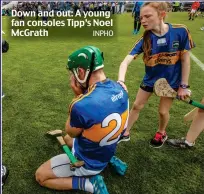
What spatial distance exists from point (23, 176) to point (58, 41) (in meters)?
8.62

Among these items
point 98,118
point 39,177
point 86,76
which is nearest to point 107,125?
point 98,118

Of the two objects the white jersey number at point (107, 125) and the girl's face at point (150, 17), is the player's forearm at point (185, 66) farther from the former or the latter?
the white jersey number at point (107, 125)

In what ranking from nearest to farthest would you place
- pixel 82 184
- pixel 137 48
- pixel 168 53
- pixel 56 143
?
1. pixel 82 184
2. pixel 168 53
3. pixel 137 48
4. pixel 56 143

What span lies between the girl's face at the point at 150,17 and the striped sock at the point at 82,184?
1.75 meters

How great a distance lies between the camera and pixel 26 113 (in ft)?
15.0

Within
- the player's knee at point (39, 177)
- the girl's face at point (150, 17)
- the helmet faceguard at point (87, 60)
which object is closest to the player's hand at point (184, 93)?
the girl's face at point (150, 17)

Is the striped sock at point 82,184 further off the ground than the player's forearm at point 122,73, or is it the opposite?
the player's forearm at point 122,73

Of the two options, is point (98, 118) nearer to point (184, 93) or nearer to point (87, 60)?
point (87, 60)

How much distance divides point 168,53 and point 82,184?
1.71 metres

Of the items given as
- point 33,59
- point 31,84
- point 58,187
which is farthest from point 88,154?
point 33,59

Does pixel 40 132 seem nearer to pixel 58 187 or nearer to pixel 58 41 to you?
pixel 58 187

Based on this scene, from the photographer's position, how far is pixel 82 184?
9.27ft

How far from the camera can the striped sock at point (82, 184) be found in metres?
2.81

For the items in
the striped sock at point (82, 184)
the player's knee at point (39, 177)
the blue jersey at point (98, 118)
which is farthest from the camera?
the player's knee at point (39, 177)
